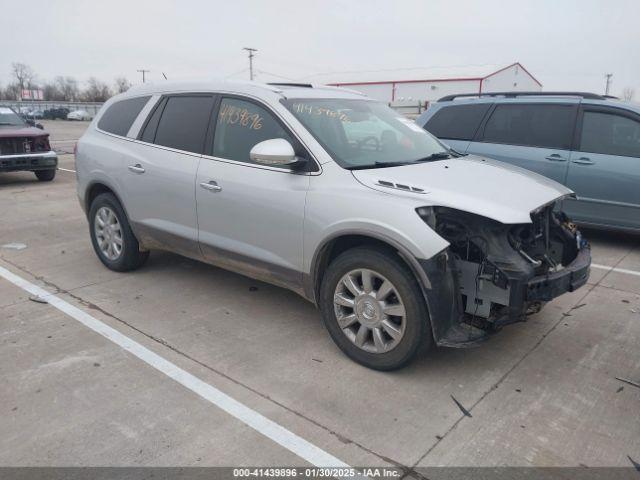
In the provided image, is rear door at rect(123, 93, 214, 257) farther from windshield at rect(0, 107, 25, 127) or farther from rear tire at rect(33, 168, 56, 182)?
windshield at rect(0, 107, 25, 127)

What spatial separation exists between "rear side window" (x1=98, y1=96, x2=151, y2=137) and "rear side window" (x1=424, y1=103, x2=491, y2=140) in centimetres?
414

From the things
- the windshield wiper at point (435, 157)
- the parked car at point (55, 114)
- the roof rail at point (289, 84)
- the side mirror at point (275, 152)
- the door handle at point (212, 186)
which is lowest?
the parked car at point (55, 114)

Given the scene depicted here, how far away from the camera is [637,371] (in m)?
3.53

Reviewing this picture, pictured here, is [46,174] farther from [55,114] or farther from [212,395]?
[55,114]

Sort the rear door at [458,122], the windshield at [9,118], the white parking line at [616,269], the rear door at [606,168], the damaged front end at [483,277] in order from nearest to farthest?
the damaged front end at [483,277], the white parking line at [616,269], the rear door at [606,168], the rear door at [458,122], the windshield at [9,118]

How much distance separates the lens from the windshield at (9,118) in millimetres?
11405

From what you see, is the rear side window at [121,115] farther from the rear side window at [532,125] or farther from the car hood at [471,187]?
the rear side window at [532,125]

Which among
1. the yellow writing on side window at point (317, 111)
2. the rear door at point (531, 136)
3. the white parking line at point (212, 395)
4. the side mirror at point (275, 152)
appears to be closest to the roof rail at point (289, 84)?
the yellow writing on side window at point (317, 111)

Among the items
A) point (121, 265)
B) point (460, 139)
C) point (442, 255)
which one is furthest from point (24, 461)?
point (460, 139)

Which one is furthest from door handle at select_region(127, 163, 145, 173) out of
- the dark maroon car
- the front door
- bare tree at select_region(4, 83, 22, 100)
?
bare tree at select_region(4, 83, 22, 100)

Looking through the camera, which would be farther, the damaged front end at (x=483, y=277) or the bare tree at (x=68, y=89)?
the bare tree at (x=68, y=89)

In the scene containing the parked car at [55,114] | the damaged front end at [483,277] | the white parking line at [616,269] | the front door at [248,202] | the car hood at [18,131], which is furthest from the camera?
the parked car at [55,114]

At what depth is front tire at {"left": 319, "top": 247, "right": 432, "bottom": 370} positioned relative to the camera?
3229mm

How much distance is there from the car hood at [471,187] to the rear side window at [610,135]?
286cm
